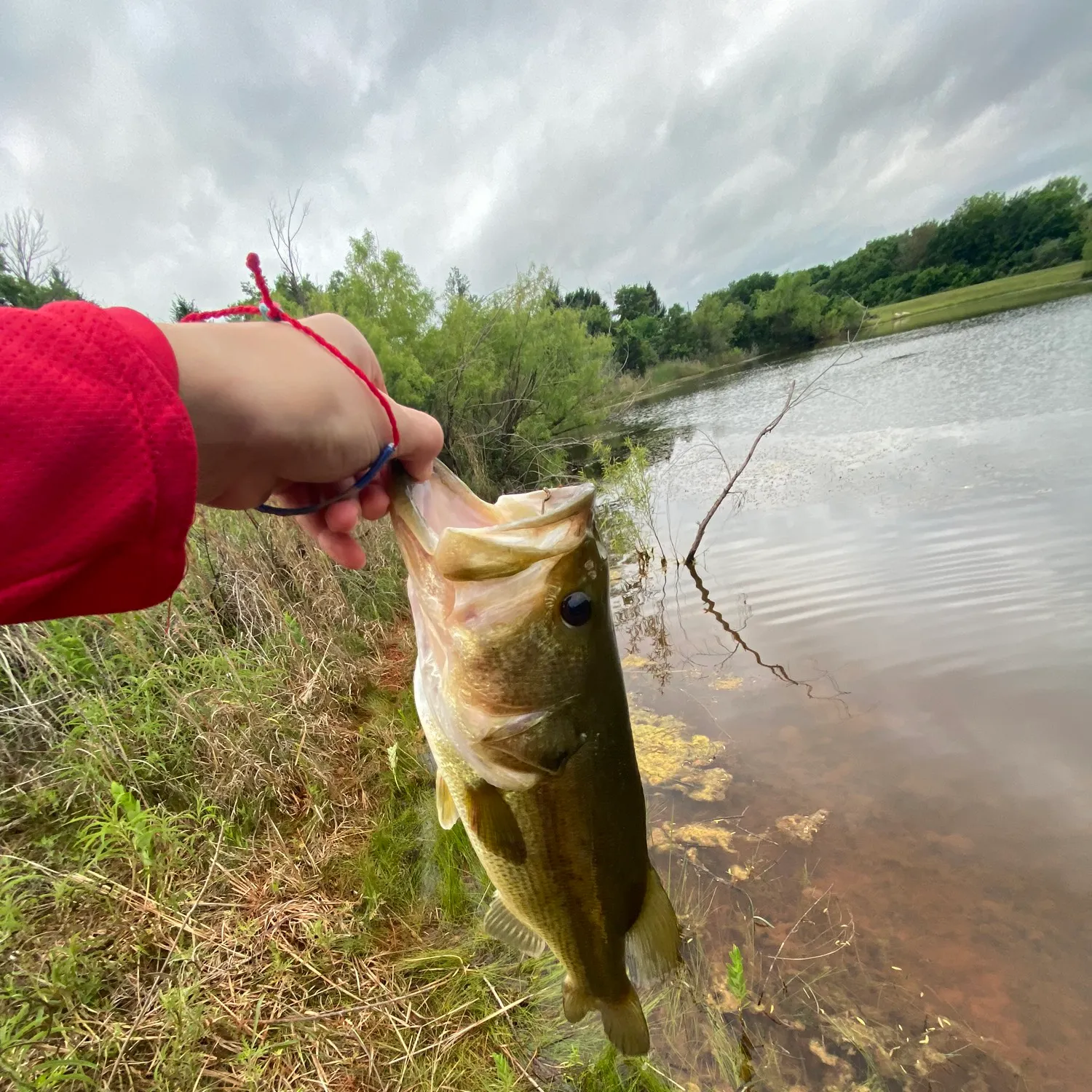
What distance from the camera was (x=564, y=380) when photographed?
19.7 m

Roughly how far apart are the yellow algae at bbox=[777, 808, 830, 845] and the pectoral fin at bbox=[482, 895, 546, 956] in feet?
9.87

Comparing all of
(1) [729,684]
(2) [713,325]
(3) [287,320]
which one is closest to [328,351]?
(3) [287,320]

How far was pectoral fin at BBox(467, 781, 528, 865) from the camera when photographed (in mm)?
1663

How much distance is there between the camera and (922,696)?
574 centimetres

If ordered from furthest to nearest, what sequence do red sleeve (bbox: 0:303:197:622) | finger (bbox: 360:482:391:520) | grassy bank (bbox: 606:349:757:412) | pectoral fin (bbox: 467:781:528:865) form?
grassy bank (bbox: 606:349:757:412)
pectoral fin (bbox: 467:781:528:865)
finger (bbox: 360:482:391:520)
red sleeve (bbox: 0:303:197:622)

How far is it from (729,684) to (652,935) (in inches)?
192

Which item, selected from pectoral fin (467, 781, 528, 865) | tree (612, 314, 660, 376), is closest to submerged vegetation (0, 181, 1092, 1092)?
pectoral fin (467, 781, 528, 865)

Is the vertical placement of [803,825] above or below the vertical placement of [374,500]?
below

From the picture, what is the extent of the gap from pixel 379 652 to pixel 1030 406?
1633 cm

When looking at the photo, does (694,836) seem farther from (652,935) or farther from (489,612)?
(489,612)

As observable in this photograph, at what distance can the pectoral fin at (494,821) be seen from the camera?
1.66 m

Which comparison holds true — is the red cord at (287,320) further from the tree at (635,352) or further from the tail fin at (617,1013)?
the tree at (635,352)

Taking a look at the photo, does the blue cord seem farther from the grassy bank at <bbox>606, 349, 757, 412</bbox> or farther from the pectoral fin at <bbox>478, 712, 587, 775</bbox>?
the grassy bank at <bbox>606, 349, 757, 412</bbox>

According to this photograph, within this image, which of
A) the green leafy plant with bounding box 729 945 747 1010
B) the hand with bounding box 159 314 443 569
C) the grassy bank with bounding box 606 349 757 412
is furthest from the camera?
the grassy bank with bounding box 606 349 757 412
